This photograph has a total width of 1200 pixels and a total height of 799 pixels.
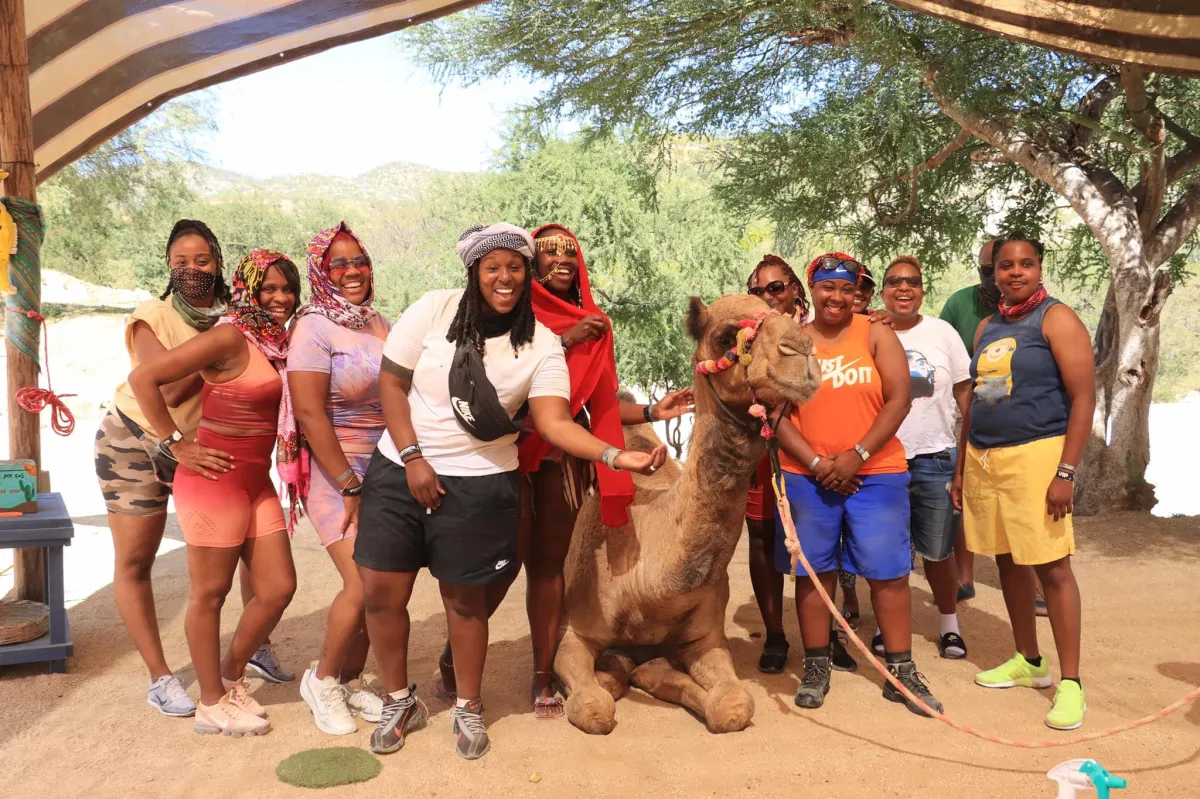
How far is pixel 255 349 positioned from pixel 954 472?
152 inches

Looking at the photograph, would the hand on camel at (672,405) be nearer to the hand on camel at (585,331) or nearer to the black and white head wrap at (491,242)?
the hand on camel at (585,331)

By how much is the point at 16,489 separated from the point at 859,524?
4542 millimetres

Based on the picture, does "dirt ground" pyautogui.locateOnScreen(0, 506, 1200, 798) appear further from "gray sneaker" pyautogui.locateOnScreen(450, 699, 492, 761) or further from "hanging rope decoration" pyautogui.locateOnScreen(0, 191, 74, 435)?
"hanging rope decoration" pyautogui.locateOnScreen(0, 191, 74, 435)

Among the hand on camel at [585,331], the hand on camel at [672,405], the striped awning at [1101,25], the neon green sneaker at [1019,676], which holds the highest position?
the striped awning at [1101,25]

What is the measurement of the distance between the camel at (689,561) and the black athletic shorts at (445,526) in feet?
2.63

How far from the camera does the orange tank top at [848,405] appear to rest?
14.9 feet

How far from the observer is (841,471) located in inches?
174

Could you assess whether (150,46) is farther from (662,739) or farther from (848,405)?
(662,739)

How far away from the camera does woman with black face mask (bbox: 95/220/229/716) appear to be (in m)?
4.46

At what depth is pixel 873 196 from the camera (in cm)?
1104

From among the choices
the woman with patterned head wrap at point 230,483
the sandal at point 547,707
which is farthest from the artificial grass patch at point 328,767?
the sandal at point 547,707

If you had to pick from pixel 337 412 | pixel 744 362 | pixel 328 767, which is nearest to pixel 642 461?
pixel 744 362

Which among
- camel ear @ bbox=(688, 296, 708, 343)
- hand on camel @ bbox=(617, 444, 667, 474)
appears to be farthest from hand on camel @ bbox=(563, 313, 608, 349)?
hand on camel @ bbox=(617, 444, 667, 474)

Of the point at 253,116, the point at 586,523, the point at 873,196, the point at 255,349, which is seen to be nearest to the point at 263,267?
the point at 255,349
